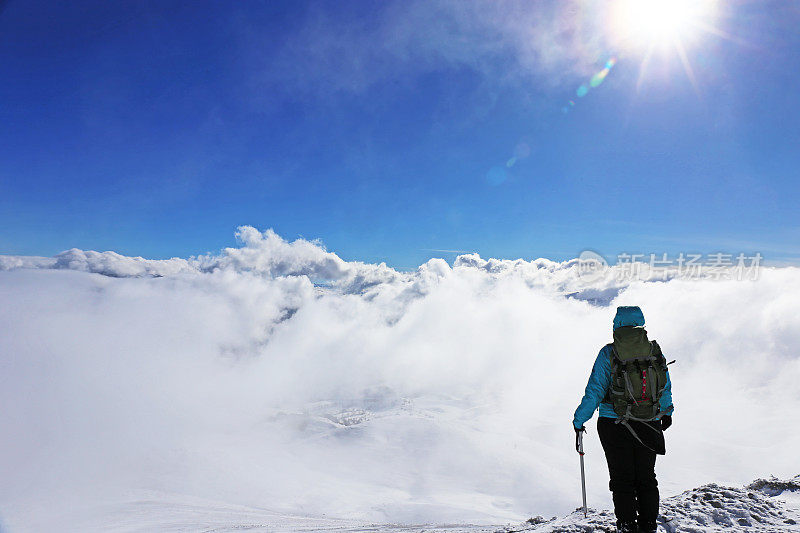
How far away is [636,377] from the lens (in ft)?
21.8

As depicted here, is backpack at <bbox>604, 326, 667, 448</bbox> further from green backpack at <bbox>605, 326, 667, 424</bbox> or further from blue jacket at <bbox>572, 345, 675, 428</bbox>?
blue jacket at <bbox>572, 345, 675, 428</bbox>

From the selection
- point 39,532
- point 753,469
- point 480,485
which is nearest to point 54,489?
point 39,532

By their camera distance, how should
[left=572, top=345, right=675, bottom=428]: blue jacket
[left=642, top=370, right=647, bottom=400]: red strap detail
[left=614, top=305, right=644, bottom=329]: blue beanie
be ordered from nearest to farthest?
[left=642, top=370, right=647, bottom=400]: red strap detail → [left=614, top=305, right=644, bottom=329]: blue beanie → [left=572, top=345, right=675, bottom=428]: blue jacket

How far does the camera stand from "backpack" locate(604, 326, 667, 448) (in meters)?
6.60

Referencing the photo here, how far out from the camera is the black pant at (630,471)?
21.9 feet

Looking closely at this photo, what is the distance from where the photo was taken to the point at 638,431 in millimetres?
6648

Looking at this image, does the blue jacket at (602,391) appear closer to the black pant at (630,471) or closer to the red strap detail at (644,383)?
the black pant at (630,471)

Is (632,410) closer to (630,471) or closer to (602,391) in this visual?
(602,391)

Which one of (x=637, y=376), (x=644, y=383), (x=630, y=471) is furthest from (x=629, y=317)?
(x=630, y=471)

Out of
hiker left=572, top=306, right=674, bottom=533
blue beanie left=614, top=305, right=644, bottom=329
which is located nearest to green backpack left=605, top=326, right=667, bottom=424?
hiker left=572, top=306, right=674, bottom=533

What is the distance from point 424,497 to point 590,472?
61702 millimetres

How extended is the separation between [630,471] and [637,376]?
5.40 feet

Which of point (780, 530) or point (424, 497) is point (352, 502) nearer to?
point (424, 497)

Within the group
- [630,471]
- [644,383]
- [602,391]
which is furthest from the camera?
[602,391]
